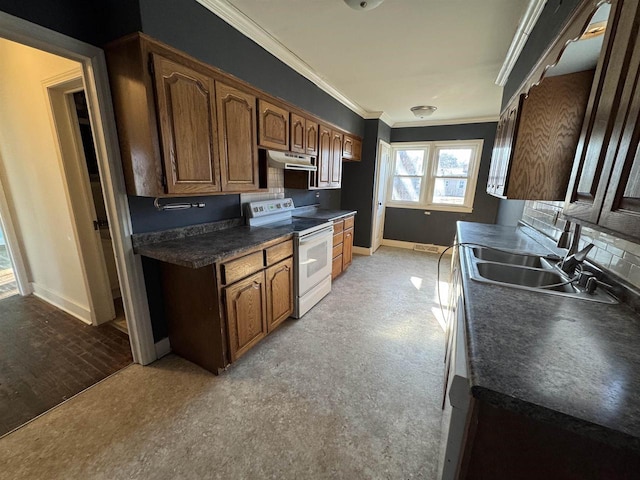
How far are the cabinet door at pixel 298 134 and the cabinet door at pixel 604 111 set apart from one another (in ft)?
7.48

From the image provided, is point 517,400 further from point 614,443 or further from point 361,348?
point 361,348

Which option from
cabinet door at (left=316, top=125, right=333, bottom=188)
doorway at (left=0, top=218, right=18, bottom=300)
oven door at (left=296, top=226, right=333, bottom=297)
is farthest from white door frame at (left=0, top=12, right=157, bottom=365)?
doorway at (left=0, top=218, right=18, bottom=300)

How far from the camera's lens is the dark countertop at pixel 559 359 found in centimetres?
56

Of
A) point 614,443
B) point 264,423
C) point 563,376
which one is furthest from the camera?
point 264,423

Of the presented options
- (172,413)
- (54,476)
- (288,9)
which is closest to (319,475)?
(172,413)

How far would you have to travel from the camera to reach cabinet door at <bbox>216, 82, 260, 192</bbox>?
6.42 ft

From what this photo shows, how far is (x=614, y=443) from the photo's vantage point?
52 cm

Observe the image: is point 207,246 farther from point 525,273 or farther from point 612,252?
point 612,252

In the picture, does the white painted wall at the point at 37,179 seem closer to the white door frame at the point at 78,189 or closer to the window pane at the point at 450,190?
the white door frame at the point at 78,189

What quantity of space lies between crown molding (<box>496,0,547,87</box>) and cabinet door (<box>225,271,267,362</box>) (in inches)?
104

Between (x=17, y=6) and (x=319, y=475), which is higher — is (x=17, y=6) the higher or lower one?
the higher one

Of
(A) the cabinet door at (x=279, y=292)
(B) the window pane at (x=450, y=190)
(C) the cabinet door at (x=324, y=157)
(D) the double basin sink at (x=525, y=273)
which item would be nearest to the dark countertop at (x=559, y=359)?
(D) the double basin sink at (x=525, y=273)

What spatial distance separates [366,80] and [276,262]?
2.43 metres

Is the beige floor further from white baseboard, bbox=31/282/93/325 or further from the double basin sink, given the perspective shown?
white baseboard, bbox=31/282/93/325
